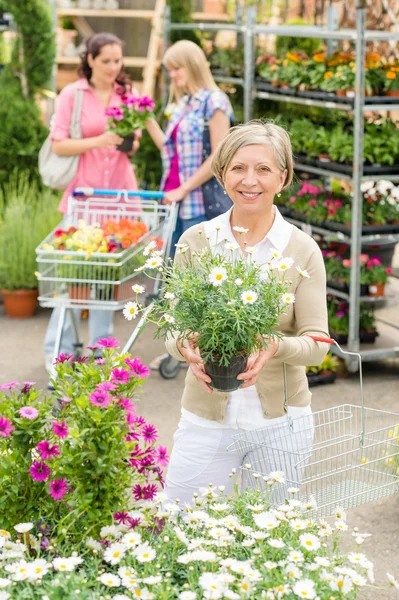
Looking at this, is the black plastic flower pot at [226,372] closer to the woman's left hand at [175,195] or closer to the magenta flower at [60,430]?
the magenta flower at [60,430]

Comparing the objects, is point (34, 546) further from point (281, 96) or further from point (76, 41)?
point (76, 41)

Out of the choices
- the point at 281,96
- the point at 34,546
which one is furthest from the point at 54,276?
the point at 34,546

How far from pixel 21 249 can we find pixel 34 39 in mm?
2273

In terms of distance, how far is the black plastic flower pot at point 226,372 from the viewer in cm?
273

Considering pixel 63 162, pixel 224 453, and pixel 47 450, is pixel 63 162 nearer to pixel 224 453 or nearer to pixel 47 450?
pixel 224 453

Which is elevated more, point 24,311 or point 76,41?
point 76,41

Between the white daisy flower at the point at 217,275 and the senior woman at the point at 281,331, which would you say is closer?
the white daisy flower at the point at 217,275

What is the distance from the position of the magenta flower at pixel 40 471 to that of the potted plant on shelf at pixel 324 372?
4.05 metres

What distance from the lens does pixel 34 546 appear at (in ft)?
7.95

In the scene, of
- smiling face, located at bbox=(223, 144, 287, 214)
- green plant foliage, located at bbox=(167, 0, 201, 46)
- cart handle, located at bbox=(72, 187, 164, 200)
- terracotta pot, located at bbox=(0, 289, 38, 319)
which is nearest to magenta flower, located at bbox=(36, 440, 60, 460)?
smiling face, located at bbox=(223, 144, 287, 214)

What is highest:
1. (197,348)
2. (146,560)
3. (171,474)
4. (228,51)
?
(228,51)

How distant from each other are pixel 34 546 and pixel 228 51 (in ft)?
21.8

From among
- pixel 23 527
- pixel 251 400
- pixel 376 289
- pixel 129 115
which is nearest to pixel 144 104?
pixel 129 115

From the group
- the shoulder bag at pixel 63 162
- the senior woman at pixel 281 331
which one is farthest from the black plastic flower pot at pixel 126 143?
the senior woman at pixel 281 331
